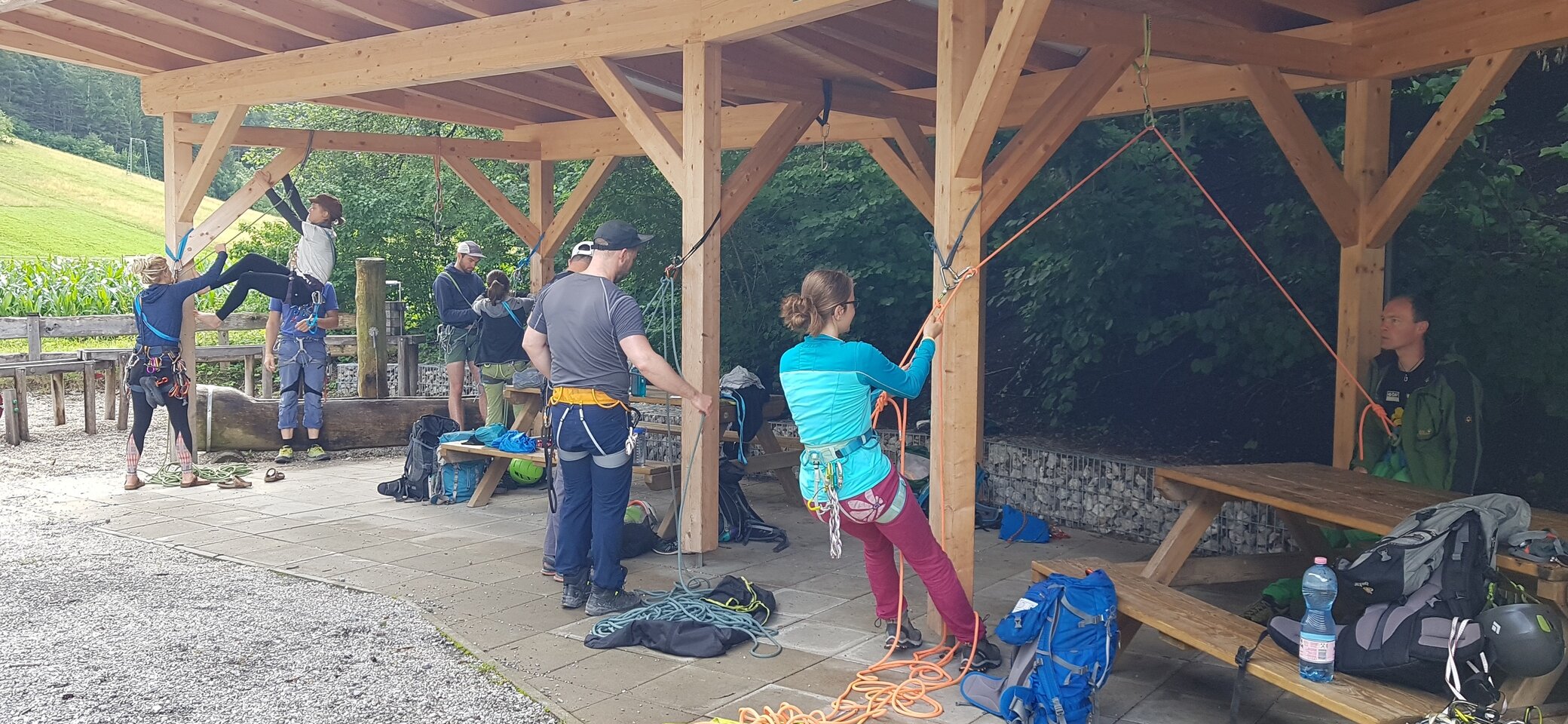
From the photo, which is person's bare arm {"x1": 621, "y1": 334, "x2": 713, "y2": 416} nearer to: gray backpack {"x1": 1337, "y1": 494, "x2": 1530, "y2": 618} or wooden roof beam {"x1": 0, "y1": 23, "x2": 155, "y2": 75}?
gray backpack {"x1": 1337, "y1": 494, "x2": 1530, "y2": 618}

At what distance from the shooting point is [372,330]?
11.3m

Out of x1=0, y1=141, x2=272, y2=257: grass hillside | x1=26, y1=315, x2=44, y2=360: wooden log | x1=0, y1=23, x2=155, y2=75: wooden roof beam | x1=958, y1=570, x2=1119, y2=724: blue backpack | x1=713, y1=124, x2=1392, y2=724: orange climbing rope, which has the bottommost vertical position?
x1=713, y1=124, x2=1392, y2=724: orange climbing rope

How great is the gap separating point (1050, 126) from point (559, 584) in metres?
3.20

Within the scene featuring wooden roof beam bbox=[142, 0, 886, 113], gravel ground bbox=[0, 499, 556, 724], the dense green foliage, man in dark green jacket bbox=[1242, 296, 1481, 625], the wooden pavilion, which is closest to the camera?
gravel ground bbox=[0, 499, 556, 724]

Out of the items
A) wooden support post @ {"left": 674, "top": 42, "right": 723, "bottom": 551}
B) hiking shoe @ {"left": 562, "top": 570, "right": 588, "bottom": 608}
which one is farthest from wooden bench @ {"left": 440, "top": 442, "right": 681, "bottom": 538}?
hiking shoe @ {"left": 562, "top": 570, "right": 588, "bottom": 608}

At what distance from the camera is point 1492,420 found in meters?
5.73

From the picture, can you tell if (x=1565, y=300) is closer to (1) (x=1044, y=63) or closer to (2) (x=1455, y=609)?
(1) (x=1044, y=63)

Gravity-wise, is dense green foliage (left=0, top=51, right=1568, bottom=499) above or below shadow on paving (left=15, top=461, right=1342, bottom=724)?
above

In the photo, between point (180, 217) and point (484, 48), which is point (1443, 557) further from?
point (180, 217)

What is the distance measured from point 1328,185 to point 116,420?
1114 cm

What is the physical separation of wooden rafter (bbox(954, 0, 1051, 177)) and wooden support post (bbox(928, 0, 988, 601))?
3cm

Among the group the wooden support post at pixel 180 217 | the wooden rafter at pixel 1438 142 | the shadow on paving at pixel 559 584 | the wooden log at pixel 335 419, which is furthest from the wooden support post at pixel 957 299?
the wooden support post at pixel 180 217

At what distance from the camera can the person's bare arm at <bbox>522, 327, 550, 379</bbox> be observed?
5387mm

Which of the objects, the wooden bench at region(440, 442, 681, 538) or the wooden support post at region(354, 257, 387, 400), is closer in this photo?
the wooden bench at region(440, 442, 681, 538)
